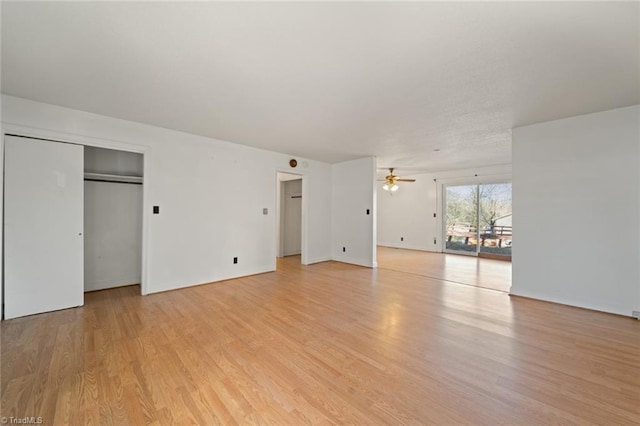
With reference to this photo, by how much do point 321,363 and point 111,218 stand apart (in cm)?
402

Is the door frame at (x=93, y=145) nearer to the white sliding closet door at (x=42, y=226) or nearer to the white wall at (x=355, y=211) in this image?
the white sliding closet door at (x=42, y=226)

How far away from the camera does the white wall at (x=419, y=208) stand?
7144mm

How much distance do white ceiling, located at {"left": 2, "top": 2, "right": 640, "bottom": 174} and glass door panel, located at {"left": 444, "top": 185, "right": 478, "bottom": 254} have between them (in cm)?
408

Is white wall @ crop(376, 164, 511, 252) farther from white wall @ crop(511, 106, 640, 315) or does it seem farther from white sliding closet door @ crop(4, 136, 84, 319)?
white sliding closet door @ crop(4, 136, 84, 319)

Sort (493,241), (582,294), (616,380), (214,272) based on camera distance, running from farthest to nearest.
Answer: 1. (493,241)
2. (214,272)
3. (582,294)
4. (616,380)

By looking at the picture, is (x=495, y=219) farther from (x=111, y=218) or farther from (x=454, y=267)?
(x=111, y=218)

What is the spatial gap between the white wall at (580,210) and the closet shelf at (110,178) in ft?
19.3

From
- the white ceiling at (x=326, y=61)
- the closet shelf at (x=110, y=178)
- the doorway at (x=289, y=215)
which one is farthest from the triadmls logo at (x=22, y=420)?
the doorway at (x=289, y=215)

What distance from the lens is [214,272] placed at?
4.30m

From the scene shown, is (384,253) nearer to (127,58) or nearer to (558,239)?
(558,239)

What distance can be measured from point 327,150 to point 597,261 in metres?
4.23

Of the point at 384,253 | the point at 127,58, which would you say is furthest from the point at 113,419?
the point at 384,253

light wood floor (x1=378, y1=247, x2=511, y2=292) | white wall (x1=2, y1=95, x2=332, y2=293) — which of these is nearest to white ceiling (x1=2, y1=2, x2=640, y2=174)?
white wall (x1=2, y1=95, x2=332, y2=293)

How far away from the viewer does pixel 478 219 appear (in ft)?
23.0
